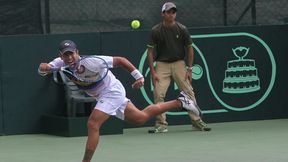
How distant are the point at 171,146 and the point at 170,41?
6.32 feet

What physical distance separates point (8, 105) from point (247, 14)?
14.2ft

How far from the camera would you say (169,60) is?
11.7 m

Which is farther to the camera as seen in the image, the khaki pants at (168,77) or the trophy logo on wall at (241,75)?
the trophy logo on wall at (241,75)

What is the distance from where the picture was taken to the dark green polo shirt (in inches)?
457

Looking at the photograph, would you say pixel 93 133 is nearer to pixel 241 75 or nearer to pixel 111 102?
pixel 111 102

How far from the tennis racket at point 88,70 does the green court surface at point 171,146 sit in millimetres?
1083

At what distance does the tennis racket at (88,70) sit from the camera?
8.48m

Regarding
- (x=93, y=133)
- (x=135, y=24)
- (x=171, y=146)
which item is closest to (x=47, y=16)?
(x=135, y=24)

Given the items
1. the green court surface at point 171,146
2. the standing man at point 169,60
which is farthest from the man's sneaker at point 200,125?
the green court surface at point 171,146

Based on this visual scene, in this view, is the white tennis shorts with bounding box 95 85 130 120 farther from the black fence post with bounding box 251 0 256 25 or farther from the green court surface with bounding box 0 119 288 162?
the black fence post with bounding box 251 0 256 25

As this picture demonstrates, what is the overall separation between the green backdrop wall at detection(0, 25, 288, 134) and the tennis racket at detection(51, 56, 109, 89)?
11.2 feet

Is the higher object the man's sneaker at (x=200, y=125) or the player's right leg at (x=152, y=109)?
the player's right leg at (x=152, y=109)

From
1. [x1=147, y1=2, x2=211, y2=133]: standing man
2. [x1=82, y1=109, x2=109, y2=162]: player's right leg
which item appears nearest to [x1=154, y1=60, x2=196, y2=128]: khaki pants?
[x1=147, y1=2, x2=211, y2=133]: standing man

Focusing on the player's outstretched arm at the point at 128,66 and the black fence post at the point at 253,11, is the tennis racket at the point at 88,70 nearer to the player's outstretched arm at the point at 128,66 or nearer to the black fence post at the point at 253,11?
the player's outstretched arm at the point at 128,66
